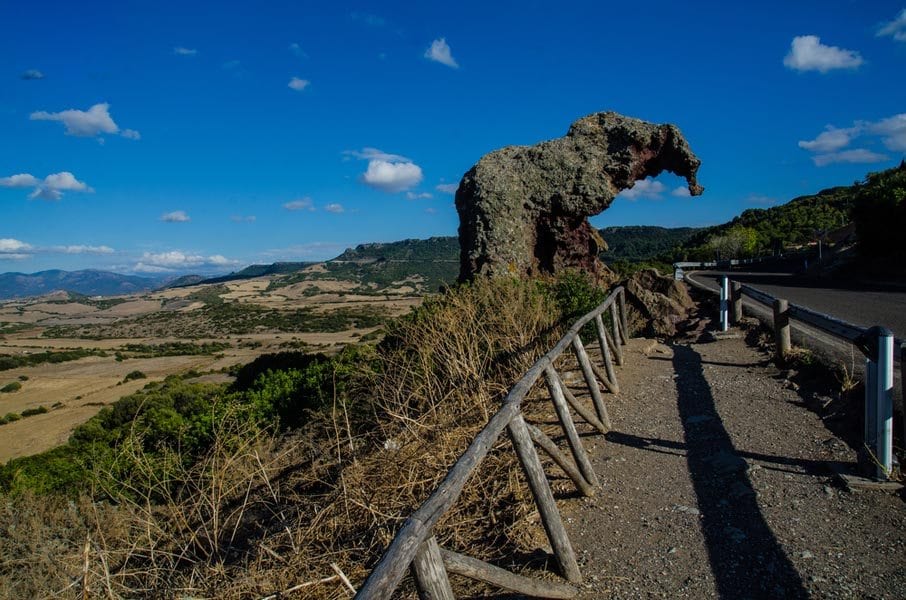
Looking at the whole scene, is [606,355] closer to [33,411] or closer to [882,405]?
[882,405]

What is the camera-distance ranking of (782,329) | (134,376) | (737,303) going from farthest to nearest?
(134,376) < (737,303) < (782,329)

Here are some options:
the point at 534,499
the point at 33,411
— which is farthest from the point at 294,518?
the point at 33,411

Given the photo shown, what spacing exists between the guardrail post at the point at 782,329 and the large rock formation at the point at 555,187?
6.10 meters

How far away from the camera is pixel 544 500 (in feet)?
11.6

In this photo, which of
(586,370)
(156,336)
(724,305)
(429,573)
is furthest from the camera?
(156,336)

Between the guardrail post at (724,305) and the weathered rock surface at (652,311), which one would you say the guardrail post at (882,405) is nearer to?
the guardrail post at (724,305)

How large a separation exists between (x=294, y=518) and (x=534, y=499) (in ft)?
6.12

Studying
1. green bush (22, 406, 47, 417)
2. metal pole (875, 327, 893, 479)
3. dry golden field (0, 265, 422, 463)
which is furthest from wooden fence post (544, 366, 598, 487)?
green bush (22, 406, 47, 417)

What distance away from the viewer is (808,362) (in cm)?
777

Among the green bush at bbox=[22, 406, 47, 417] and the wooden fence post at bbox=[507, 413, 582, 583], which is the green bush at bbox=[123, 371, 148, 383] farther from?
the wooden fence post at bbox=[507, 413, 582, 583]

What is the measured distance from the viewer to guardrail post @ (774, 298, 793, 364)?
27.6 feet

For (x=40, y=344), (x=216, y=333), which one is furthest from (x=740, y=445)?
(x=40, y=344)

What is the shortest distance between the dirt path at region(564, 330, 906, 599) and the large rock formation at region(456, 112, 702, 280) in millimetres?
7536

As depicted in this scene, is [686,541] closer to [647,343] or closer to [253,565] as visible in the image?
[253,565]
